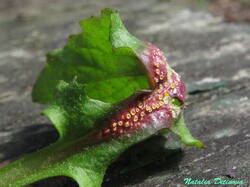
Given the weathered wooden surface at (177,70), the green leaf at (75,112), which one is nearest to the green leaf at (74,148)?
the green leaf at (75,112)

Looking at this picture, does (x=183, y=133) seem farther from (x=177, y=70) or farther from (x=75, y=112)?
(x=177, y=70)

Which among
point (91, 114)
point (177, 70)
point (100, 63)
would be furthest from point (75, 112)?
point (177, 70)

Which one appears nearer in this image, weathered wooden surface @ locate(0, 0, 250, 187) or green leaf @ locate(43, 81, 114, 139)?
green leaf @ locate(43, 81, 114, 139)

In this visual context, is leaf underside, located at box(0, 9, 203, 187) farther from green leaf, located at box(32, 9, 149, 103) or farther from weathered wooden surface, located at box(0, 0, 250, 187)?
weathered wooden surface, located at box(0, 0, 250, 187)

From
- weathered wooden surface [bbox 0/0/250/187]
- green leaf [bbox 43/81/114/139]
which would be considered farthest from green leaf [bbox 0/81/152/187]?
weathered wooden surface [bbox 0/0/250/187]

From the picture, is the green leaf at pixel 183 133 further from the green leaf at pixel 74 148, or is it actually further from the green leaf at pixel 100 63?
the green leaf at pixel 100 63
